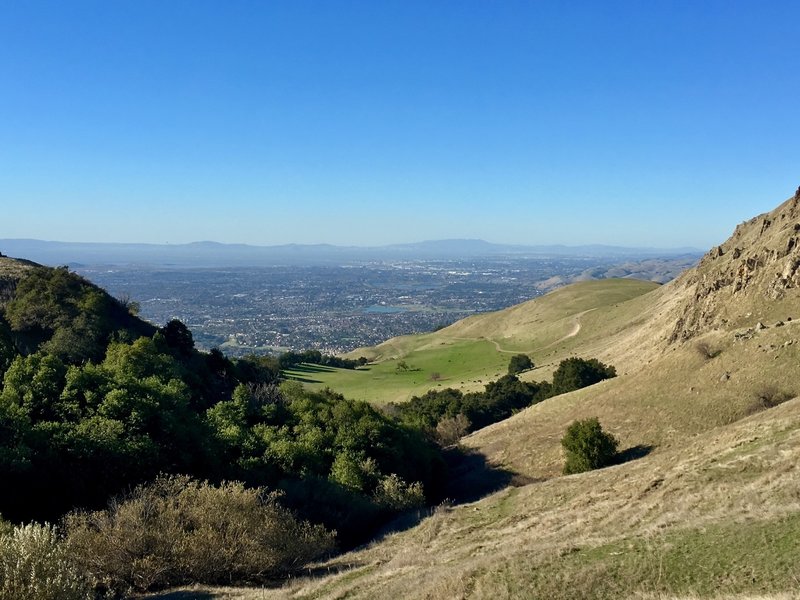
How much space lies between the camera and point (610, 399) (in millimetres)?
42969

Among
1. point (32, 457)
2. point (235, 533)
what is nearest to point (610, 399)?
point (235, 533)

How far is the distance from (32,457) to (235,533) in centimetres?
1102

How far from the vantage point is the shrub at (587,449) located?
109 ft

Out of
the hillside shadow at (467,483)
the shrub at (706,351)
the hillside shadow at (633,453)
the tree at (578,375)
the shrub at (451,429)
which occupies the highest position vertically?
the shrub at (706,351)

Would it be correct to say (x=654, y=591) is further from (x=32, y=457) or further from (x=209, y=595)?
(x=32, y=457)

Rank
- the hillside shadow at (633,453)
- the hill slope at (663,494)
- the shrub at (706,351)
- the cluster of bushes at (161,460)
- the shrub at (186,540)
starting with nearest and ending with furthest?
1. the hill slope at (663,494)
2. the shrub at (186,540)
3. the cluster of bushes at (161,460)
4. the hillside shadow at (633,453)
5. the shrub at (706,351)

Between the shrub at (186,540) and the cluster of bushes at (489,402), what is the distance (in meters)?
30.4

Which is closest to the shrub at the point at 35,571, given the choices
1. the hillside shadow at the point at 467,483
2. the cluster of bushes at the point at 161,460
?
the cluster of bushes at the point at 161,460

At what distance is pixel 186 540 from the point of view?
19.6m

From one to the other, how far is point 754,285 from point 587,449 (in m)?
28.8

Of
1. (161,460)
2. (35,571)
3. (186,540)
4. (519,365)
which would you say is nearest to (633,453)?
(186,540)

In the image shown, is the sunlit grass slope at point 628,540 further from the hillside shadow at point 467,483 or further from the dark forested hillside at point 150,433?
the dark forested hillside at point 150,433

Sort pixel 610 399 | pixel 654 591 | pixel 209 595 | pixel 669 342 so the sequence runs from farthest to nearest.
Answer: pixel 669 342, pixel 610 399, pixel 209 595, pixel 654 591

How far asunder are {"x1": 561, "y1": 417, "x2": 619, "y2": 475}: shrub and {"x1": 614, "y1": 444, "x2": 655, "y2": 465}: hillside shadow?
1.22 ft
